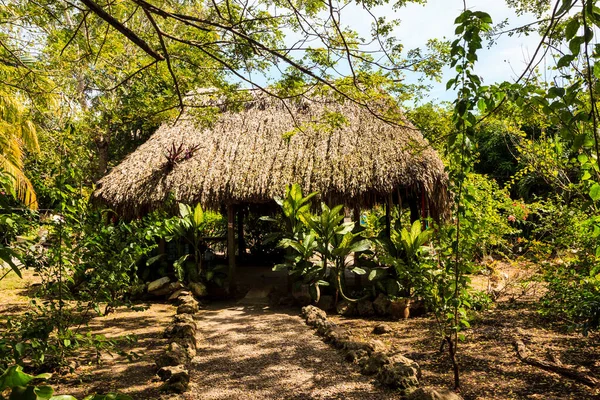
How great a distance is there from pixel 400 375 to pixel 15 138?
27.4ft

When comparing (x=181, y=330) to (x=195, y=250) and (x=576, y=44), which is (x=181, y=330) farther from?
(x=576, y=44)

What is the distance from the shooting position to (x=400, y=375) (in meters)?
3.39

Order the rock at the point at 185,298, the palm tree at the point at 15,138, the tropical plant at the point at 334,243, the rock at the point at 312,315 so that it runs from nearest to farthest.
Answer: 1. the rock at the point at 312,315
2. the tropical plant at the point at 334,243
3. the rock at the point at 185,298
4. the palm tree at the point at 15,138

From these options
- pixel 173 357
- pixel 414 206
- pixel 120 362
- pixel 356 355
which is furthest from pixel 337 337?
pixel 414 206

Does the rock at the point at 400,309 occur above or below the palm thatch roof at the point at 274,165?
below

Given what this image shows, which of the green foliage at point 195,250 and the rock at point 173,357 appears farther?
the green foliage at point 195,250

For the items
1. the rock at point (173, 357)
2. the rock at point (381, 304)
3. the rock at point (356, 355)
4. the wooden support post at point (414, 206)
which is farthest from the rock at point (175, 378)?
the wooden support post at point (414, 206)

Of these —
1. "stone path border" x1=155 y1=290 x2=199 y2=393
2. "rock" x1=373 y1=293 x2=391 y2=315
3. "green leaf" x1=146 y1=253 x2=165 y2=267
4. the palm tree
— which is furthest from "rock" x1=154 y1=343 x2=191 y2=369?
the palm tree

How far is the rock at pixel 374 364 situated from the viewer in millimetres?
3725

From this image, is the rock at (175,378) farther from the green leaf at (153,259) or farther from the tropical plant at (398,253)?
the green leaf at (153,259)

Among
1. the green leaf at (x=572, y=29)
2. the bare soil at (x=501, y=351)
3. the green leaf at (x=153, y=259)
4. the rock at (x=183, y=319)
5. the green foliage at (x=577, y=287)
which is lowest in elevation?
the bare soil at (x=501, y=351)

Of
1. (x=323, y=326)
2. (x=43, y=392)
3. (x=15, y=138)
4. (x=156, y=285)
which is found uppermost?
(x=15, y=138)

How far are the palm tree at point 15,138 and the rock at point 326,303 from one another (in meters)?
4.88

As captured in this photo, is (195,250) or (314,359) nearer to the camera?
(314,359)
